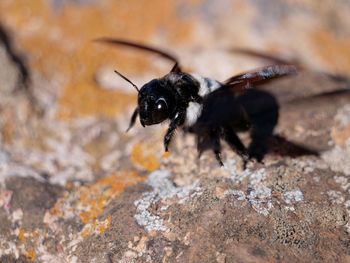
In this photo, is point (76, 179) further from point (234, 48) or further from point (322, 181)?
point (234, 48)

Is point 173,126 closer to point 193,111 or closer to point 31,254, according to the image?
point 193,111

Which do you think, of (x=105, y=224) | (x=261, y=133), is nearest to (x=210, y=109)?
(x=261, y=133)

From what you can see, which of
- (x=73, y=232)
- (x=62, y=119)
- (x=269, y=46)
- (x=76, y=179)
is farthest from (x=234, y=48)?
(x=73, y=232)

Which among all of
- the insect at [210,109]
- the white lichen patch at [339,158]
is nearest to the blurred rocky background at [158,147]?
the white lichen patch at [339,158]

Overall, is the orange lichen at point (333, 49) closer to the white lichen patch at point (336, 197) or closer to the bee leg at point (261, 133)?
the bee leg at point (261, 133)

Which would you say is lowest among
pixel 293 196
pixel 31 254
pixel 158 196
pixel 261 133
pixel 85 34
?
pixel 31 254

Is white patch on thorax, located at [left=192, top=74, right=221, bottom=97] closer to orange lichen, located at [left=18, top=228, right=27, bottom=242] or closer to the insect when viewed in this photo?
the insect

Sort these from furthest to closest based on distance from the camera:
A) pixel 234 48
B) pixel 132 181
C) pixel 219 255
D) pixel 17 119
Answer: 1. pixel 234 48
2. pixel 17 119
3. pixel 132 181
4. pixel 219 255

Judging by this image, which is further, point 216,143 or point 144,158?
point 144,158
